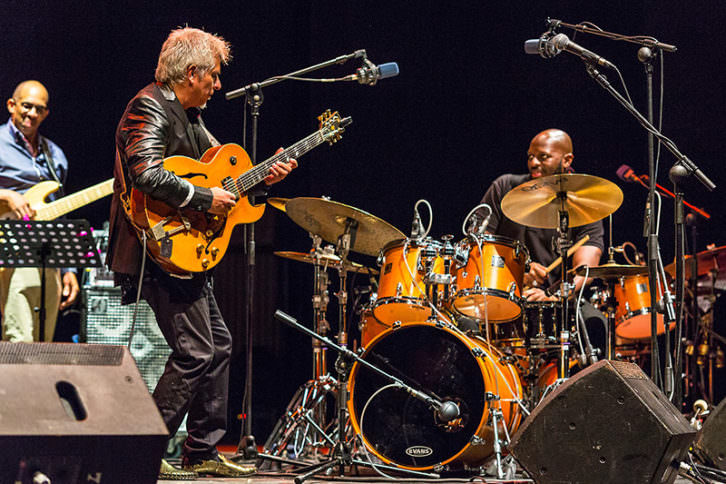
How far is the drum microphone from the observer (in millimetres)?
4055

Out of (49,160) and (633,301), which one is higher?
(49,160)

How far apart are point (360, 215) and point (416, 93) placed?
2.59 metres

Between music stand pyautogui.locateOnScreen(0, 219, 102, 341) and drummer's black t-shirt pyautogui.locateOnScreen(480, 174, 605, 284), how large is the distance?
8.90 feet

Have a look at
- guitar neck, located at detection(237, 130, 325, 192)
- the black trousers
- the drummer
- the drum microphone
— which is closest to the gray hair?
guitar neck, located at detection(237, 130, 325, 192)

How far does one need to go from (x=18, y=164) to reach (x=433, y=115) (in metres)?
3.20

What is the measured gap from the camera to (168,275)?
385 centimetres

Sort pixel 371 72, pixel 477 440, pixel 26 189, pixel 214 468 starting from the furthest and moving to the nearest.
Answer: pixel 26 189
pixel 371 72
pixel 477 440
pixel 214 468

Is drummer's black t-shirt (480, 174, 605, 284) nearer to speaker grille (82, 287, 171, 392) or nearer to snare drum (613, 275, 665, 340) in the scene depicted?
snare drum (613, 275, 665, 340)

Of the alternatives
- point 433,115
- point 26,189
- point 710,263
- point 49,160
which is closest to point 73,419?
point 26,189

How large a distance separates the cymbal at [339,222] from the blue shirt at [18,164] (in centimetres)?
238

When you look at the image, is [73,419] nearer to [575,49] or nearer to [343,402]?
[343,402]

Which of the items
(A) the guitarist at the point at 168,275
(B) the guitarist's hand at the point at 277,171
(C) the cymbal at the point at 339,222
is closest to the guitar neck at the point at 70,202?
(C) the cymbal at the point at 339,222

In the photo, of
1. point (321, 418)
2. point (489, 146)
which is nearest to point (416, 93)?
point (489, 146)

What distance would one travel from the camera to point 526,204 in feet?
15.5
